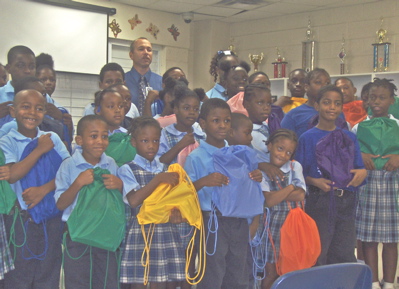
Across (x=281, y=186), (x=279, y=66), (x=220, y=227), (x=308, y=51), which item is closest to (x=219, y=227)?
(x=220, y=227)

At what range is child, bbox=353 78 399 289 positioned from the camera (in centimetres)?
313

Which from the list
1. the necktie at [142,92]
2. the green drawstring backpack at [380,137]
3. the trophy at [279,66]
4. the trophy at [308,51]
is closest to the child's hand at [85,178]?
the necktie at [142,92]

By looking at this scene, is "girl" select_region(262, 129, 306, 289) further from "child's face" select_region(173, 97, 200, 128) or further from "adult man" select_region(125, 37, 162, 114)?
"adult man" select_region(125, 37, 162, 114)

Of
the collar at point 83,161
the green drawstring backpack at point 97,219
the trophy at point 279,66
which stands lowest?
the green drawstring backpack at point 97,219

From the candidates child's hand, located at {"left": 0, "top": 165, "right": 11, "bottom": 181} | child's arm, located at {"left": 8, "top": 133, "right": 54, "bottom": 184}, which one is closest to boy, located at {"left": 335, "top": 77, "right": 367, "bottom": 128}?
child's arm, located at {"left": 8, "top": 133, "right": 54, "bottom": 184}

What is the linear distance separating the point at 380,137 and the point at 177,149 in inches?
54.2

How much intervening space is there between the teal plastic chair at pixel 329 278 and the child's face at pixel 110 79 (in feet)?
8.07

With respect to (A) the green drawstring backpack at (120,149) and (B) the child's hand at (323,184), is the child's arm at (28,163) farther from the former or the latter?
(B) the child's hand at (323,184)

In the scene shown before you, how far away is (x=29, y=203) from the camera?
2.34 meters

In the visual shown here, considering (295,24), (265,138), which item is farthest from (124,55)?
(265,138)

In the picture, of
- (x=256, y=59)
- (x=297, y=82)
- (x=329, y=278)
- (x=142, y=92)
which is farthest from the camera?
(x=256, y=59)

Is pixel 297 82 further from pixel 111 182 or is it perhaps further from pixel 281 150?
pixel 111 182

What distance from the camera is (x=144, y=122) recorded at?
251 cm

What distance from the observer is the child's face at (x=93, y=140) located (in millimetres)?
2387
